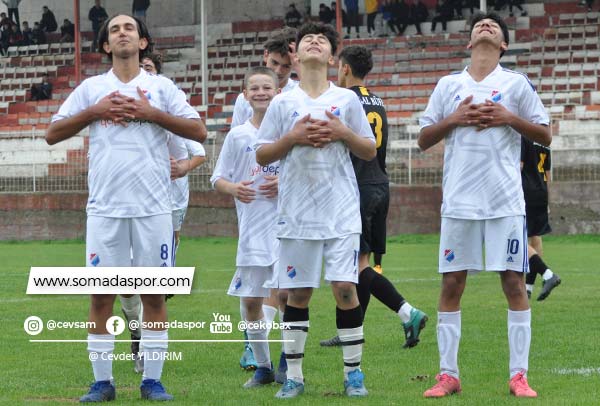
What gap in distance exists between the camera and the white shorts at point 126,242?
729 cm

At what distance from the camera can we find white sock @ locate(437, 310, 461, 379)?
7438 mm

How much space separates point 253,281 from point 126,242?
131cm

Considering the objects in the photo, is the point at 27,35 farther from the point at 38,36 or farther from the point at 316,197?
A: the point at 316,197

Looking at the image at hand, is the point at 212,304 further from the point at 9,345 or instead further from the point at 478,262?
the point at 478,262

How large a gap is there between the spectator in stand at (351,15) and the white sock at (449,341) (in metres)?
31.4

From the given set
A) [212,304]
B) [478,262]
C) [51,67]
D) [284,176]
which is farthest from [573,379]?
[51,67]

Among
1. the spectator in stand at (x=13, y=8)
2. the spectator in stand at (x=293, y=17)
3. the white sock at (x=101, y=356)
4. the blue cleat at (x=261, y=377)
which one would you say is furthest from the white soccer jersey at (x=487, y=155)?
the spectator in stand at (x=13, y=8)

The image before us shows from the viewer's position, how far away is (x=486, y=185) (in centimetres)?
740

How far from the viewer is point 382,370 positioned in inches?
334

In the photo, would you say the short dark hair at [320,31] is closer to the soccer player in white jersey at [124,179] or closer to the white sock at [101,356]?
the soccer player in white jersey at [124,179]

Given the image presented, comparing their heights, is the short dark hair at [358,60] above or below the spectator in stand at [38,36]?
below

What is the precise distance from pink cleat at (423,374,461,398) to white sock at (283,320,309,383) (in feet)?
2.48

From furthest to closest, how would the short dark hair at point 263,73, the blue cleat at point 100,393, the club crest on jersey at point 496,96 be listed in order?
the short dark hair at point 263,73 < the club crest on jersey at point 496,96 < the blue cleat at point 100,393

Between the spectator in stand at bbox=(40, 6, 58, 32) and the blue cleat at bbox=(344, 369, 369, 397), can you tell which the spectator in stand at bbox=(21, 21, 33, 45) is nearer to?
the spectator in stand at bbox=(40, 6, 58, 32)
